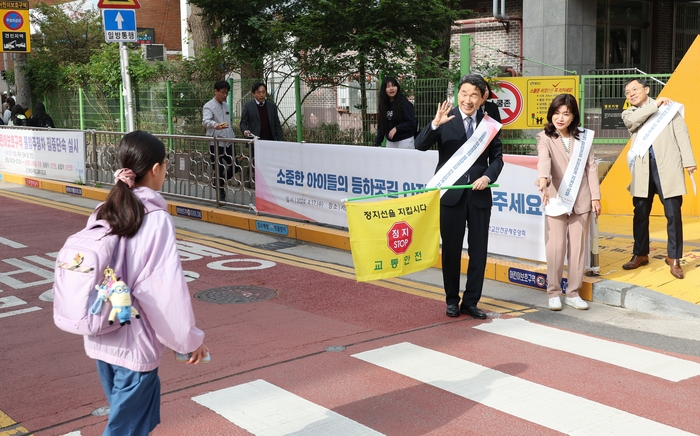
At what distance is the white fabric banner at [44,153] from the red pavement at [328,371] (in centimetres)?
891

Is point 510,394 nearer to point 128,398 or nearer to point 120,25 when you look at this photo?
point 128,398

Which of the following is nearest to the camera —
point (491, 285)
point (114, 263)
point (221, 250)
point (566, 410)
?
point (114, 263)

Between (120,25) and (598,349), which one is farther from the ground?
(120,25)

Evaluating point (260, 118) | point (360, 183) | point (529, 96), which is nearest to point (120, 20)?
point (260, 118)

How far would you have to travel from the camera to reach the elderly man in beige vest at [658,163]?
25.0ft

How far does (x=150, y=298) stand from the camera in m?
3.16

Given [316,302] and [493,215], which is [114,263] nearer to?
[316,302]

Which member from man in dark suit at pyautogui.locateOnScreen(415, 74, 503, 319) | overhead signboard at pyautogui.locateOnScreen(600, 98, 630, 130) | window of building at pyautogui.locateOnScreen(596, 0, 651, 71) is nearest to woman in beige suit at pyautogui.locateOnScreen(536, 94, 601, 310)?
man in dark suit at pyautogui.locateOnScreen(415, 74, 503, 319)

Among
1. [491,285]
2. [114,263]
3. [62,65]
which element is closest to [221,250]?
[491,285]

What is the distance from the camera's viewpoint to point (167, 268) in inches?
124

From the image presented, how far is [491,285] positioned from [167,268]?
5.49 meters

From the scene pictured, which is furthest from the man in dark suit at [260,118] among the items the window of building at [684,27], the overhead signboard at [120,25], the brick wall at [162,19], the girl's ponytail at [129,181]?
the brick wall at [162,19]

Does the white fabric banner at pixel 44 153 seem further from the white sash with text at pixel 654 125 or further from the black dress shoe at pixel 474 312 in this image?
the white sash with text at pixel 654 125

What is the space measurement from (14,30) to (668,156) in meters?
21.4
